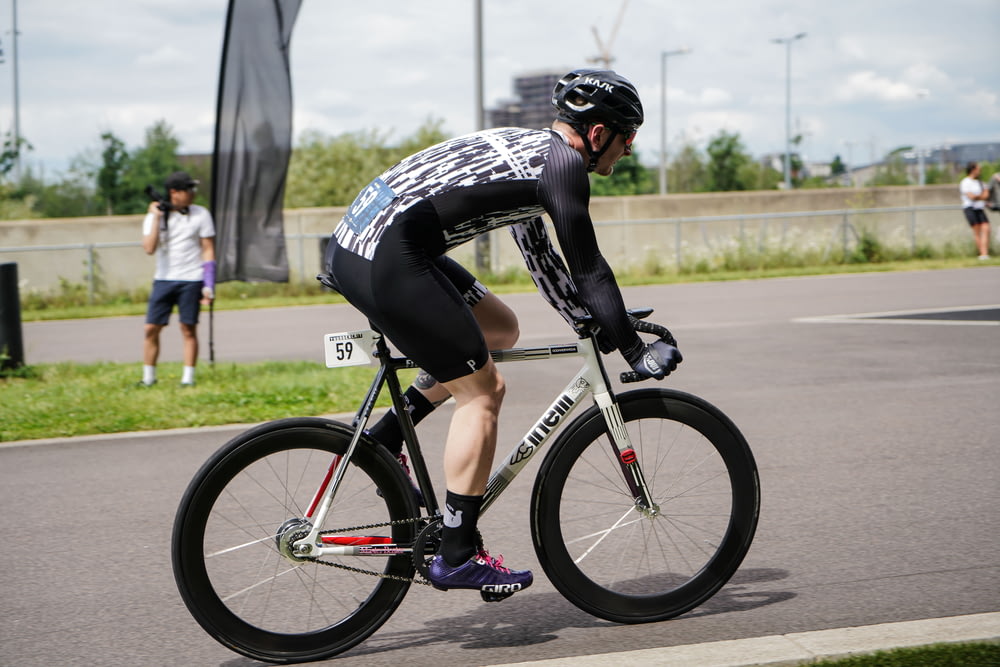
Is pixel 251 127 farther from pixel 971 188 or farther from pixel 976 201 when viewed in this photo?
pixel 976 201

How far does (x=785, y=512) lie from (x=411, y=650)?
2.22 metres

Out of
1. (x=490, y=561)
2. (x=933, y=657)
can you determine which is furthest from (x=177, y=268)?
(x=933, y=657)

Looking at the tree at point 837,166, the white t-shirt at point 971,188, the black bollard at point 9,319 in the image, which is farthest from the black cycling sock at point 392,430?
the tree at point 837,166

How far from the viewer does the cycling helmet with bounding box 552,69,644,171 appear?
3396 millimetres

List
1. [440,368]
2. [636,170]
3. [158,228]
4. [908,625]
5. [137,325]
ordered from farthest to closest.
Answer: [636,170], [137,325], [158,228], [908,625], [440,368]

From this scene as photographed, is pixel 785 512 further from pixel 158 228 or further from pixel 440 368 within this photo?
pixel 158 228

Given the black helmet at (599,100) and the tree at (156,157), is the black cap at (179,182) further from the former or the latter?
the tree at (156,157)

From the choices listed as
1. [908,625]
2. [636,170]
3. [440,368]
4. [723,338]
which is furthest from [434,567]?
[636,170]

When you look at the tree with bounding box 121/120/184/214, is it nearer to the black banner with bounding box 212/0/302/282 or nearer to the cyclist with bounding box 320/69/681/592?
the black banner with bounding box 212/0/302/282

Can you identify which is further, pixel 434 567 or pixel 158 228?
pixel 158 228

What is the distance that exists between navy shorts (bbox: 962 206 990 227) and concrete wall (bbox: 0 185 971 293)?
2.29 meters

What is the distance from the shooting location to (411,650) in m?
3.61

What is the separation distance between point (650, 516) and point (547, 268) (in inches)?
37.1

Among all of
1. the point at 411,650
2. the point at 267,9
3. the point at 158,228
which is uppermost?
the point at 267,9
